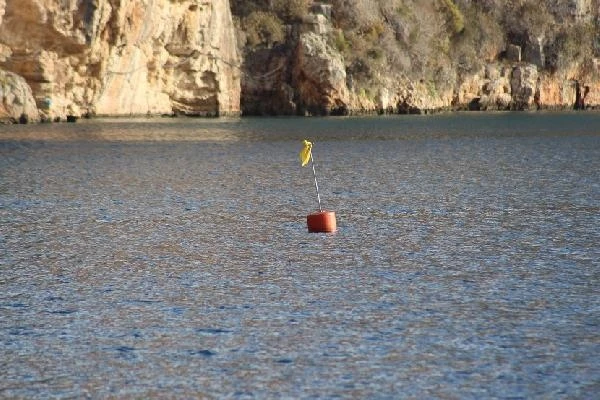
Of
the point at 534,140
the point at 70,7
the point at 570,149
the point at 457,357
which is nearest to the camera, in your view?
the point at 457,357

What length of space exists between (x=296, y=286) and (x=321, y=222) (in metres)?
4.88

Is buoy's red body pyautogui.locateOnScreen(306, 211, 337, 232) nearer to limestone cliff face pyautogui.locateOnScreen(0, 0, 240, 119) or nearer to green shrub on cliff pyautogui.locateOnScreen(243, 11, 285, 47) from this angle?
limestone cliff face pyautogui.locateOnScreen(0, 0, 240, 119)

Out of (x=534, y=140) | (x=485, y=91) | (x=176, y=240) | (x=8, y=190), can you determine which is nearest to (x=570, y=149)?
(x=534, y=140)

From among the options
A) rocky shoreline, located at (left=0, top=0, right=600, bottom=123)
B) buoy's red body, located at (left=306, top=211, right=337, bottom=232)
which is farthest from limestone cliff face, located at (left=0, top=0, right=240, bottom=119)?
buoy's red body, located at (left=306, top=211, right=337, bottom=232)

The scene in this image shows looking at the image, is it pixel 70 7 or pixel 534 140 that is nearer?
pixel 534 140

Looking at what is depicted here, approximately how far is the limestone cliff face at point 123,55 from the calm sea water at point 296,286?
32.5m

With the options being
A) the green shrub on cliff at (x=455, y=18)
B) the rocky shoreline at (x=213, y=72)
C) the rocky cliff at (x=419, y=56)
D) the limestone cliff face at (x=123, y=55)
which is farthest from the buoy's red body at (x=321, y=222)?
the green shrub on cliff at (x=455, y=18)

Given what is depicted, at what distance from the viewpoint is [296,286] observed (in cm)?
1452

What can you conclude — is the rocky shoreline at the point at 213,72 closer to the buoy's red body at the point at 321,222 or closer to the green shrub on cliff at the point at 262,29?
the green shrub on cliff at the point at 262,29

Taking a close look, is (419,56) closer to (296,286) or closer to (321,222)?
(321,222)

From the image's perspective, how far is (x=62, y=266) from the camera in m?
16.1

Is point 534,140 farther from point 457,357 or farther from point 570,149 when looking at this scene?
point 457,357

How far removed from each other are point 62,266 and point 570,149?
1258 inches

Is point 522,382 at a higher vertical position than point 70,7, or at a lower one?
lower
